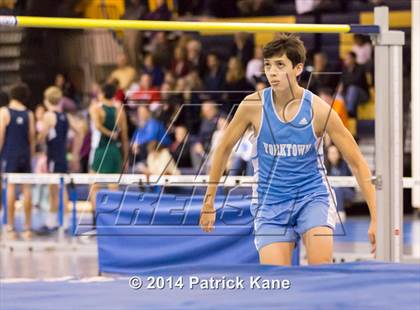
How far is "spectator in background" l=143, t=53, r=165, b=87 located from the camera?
1582cm

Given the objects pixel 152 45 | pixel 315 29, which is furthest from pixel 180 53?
pixel 315 29

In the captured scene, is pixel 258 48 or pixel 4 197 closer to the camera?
pixel 4 197

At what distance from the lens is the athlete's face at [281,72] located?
5.96m

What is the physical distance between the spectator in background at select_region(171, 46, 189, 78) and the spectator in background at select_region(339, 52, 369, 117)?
8.51 feet

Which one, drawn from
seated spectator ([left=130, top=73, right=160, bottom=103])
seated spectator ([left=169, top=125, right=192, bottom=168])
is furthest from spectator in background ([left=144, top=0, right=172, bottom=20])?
seated spectator ([left=169, top=125, right=192, bottom=168])

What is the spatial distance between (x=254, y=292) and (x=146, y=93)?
8173 millimetres

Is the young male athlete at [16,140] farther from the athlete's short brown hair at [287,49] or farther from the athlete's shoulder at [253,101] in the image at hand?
the athlete's short brown hair at [287,49]

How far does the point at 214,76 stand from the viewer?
15.1 meters

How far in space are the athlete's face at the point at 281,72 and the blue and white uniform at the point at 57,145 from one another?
723cm

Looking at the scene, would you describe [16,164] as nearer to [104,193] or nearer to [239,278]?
[104,193]

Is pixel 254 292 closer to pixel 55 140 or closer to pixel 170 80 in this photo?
pixel 55 140

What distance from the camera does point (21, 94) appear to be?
12391mm

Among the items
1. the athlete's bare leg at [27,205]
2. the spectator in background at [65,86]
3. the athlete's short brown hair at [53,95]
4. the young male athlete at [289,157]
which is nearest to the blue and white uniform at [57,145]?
the athlete's short brown hair at [53,95]

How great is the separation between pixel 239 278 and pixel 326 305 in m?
0.66
